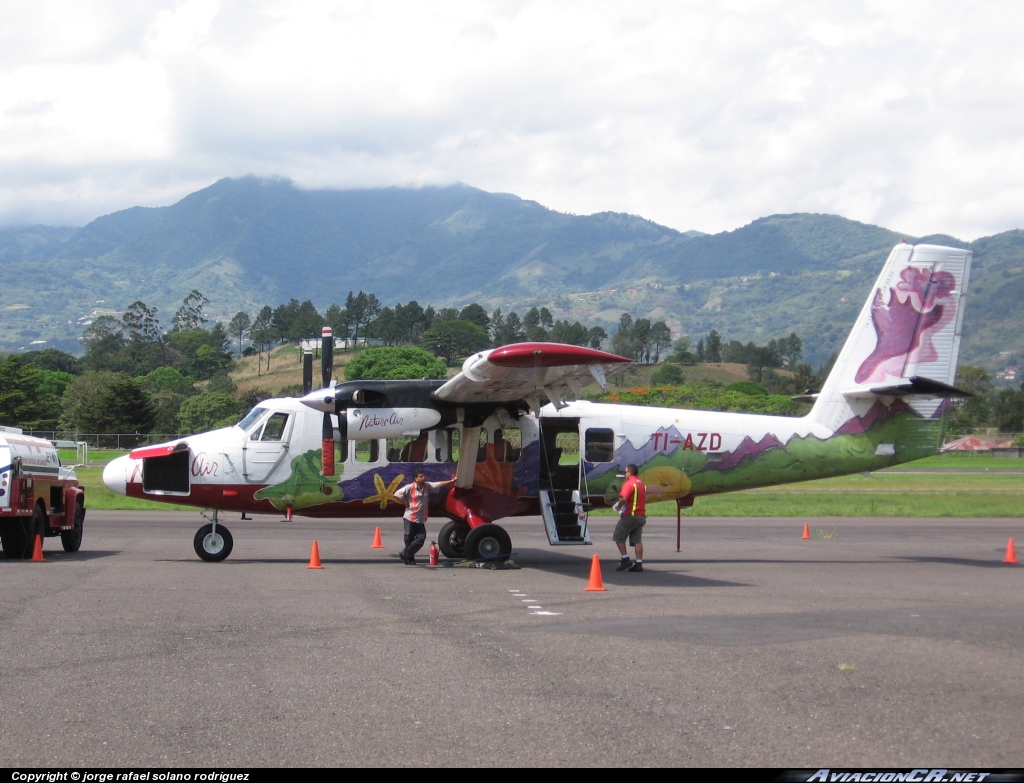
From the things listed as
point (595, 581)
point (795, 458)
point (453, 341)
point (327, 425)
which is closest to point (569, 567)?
point (595, 581)

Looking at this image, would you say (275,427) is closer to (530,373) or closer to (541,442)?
(541,442)

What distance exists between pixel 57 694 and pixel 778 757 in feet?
16.9

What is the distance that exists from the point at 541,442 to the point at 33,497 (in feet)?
29.7

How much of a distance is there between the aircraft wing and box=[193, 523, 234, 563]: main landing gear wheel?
4564 millimetres

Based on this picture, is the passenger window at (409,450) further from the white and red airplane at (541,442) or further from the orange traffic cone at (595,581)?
the orange traffic cone at (595,581)

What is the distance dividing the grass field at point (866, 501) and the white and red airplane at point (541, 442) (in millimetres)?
7857

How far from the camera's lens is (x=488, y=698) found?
24.7 ft

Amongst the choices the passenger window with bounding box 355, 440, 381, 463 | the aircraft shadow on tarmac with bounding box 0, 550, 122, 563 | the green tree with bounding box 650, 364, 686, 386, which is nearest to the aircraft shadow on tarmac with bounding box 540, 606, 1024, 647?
the passenger window with bounding box 355, 440, 381, 463

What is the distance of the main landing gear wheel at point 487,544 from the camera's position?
57.4 ft

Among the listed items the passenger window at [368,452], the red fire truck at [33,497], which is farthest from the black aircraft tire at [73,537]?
the passenger window at [368,452]

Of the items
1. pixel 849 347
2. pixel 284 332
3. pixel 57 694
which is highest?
pixel 284 332

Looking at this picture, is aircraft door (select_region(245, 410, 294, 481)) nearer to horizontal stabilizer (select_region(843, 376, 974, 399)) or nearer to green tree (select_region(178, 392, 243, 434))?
horizontal stabilizer (select_region(843, 376, 974, 399))

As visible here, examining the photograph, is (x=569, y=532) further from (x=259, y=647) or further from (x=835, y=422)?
(x=259, y=647)
